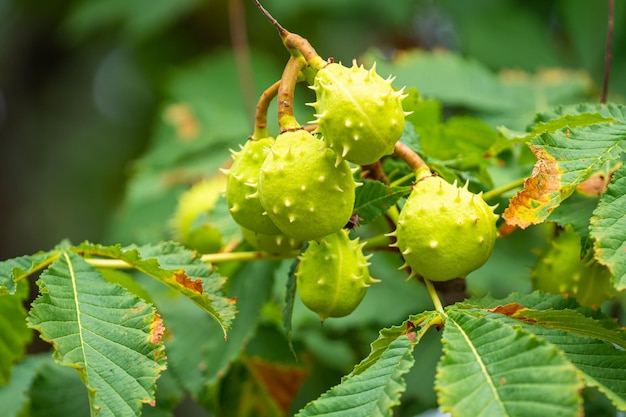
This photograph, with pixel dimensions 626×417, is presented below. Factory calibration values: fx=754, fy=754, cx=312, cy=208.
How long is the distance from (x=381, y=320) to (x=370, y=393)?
1022 millimetres

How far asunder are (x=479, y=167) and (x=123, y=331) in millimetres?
761

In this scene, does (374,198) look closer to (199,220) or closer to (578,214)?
(578,214)

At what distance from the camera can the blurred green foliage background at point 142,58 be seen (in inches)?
118

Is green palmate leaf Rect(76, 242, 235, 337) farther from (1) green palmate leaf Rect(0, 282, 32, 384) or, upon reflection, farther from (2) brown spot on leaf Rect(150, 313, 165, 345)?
(1) green palmate leaf Rect(0, 282, 32, 384)

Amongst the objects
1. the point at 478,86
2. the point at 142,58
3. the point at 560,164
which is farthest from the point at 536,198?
the point at 142,58

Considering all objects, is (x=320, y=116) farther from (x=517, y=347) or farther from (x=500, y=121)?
(x=500, y=121)

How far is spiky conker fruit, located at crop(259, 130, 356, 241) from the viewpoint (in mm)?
1135

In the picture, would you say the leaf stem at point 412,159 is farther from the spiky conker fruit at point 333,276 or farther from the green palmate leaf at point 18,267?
the green palmate leaf at point 18,267

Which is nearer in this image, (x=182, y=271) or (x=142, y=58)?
(x=182, y=271)

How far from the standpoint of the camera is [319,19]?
3.73m

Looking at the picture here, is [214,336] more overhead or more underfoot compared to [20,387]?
more overhead

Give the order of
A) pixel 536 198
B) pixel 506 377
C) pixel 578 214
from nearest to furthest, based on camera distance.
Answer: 1. pixel 506 377
2. pixel 536 198
3. pixel 578 214

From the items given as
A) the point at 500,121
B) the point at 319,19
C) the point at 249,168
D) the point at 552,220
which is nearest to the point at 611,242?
the point at 552,220

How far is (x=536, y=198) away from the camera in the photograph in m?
1.18
